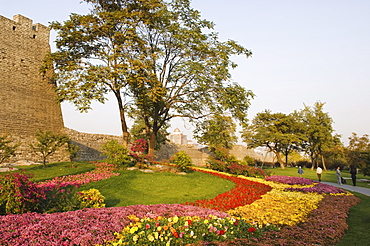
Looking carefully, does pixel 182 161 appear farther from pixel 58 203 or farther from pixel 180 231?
pixel 180 231

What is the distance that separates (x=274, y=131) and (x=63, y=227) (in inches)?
1427

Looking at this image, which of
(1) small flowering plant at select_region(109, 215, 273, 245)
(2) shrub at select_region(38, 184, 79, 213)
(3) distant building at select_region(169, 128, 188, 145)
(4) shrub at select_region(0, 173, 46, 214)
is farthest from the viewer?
(3) distant building at select_region(169, 128, 188, 145)

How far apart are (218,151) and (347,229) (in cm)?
1618

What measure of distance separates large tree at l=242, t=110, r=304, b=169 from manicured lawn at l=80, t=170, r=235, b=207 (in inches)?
979

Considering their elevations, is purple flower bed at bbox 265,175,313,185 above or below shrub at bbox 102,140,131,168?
below

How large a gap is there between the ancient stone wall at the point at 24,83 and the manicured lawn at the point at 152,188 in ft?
35.0

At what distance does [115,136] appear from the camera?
30.5m

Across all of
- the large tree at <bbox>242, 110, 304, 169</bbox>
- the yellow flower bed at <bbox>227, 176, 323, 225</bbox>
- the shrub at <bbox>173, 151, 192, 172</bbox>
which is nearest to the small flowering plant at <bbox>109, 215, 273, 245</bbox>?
the yellow flower bed at <bbox>227, 176, 323, 225</bbox>

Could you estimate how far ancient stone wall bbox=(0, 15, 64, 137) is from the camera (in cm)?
1848

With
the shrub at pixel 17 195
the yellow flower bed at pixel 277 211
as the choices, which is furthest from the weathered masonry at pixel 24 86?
the yellow flower bed at pixel 277 211

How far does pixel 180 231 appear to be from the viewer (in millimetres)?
4988

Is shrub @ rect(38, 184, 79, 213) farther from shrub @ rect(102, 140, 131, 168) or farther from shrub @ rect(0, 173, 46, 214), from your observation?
shrub @ rect(102, 140, 131, 168)

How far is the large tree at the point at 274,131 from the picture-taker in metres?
36.2

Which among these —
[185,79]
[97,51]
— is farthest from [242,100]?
[97,51]
